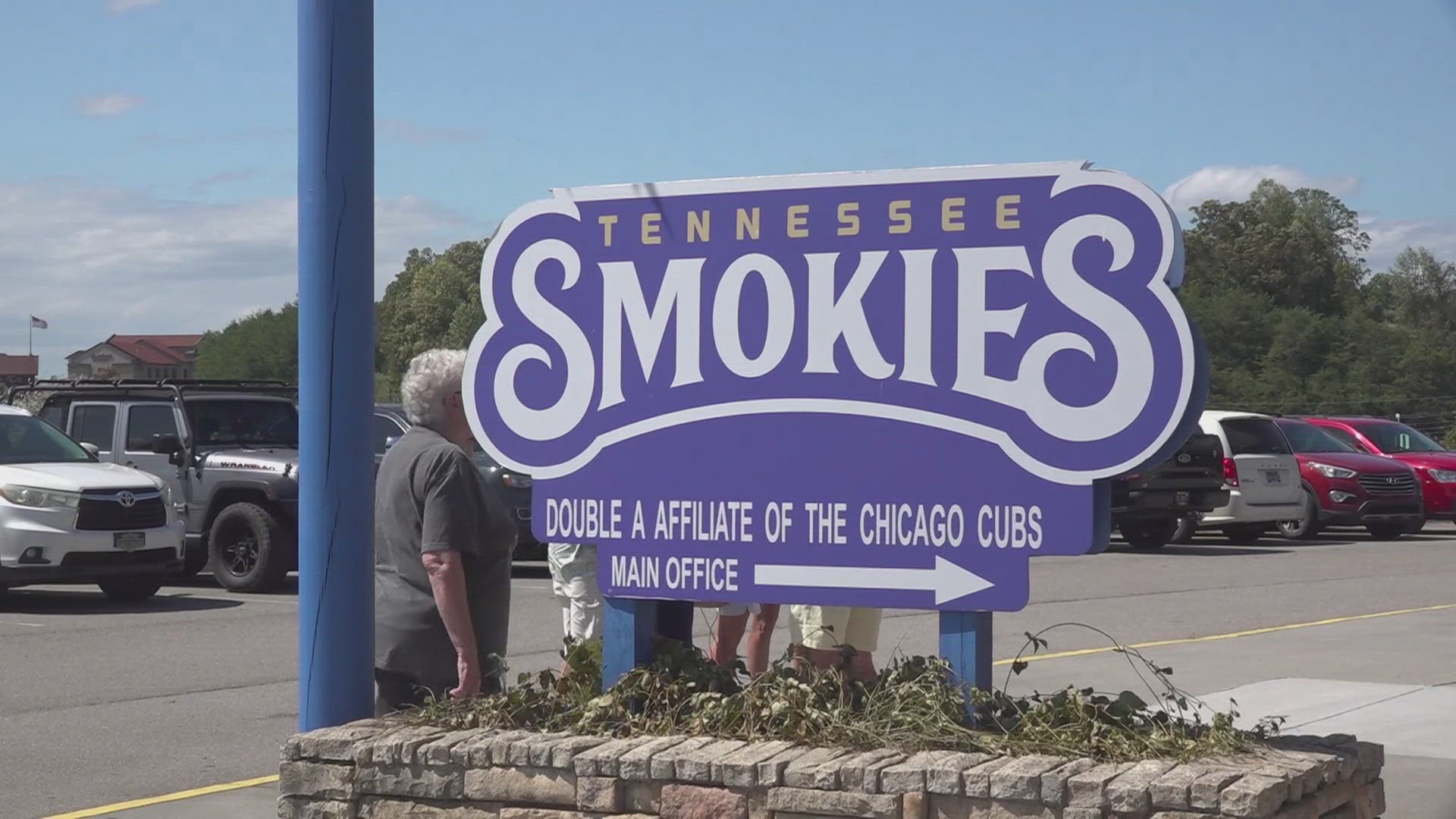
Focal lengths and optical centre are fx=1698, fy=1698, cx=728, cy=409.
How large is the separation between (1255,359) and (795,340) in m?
61.8

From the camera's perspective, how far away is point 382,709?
16.8 ft

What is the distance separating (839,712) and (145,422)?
1362cm

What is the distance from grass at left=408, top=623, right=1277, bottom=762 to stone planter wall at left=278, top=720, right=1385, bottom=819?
92 millimetres

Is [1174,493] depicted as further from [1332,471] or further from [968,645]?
[968,645]

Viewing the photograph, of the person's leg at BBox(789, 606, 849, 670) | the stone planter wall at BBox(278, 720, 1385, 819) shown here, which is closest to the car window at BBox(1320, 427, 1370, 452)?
the person's leg at BBox(789, 606, 849, 670)

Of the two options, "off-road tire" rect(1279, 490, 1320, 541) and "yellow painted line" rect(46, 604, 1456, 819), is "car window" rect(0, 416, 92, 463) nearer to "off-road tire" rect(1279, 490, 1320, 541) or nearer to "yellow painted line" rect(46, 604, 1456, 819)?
"yellow painted line" rect(46, 604, 1456, 819)

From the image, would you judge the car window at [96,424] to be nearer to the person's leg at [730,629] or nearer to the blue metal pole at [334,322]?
the person's leg at [730,629]

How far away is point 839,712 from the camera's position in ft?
14.7

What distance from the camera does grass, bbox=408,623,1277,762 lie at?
4.30m

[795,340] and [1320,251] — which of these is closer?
[795,340]

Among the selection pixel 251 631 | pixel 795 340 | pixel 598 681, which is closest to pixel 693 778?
pixel 598 681

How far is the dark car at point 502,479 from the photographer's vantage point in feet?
51.1

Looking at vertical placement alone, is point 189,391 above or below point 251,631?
above

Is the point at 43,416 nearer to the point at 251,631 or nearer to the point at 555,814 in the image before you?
the point at 251,631
